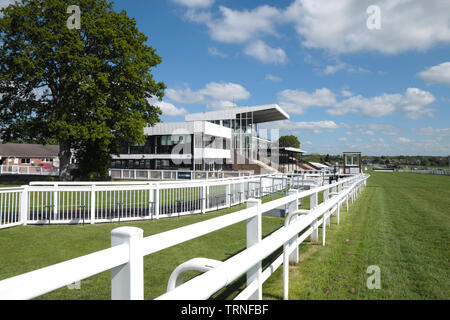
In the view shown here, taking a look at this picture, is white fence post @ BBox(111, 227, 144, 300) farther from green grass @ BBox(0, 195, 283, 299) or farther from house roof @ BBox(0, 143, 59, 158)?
house roof @ BBox(0, 143, 59, 158)

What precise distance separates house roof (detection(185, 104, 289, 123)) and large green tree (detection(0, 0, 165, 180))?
814 inches

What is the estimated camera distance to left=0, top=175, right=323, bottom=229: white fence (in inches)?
347

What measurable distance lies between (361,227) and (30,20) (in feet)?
92.0

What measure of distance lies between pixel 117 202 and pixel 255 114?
37.8m

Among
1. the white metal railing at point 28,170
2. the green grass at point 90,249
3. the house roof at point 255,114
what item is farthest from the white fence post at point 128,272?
the house roof at point 255,114

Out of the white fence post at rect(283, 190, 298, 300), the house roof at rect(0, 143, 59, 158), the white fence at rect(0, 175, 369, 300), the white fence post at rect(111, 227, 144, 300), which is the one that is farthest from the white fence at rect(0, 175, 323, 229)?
the house roof at rect(0, 143, 59, 158)

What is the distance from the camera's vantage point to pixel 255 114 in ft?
153

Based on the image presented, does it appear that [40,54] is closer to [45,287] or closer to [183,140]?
[183,140]

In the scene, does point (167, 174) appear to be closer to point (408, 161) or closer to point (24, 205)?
point (24, 205)

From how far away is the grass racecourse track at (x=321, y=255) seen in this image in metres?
3.82

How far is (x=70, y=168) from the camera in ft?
85.5

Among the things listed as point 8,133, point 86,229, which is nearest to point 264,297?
point 86,229

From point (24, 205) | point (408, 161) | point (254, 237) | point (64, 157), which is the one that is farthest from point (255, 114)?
point (408, 161)

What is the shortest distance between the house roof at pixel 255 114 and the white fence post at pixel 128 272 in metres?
43.0
